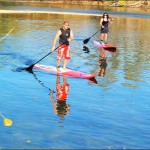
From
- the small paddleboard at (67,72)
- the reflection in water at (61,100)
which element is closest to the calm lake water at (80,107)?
the reflection in water at (61,100)

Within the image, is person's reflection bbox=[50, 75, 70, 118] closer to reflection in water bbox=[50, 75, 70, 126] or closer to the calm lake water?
reflection in water bbox=[50, 75, 70, 126]

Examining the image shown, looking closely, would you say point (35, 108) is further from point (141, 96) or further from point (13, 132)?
point (141, 96)

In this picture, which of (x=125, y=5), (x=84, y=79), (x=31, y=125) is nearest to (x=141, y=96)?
(x=84, y=79)

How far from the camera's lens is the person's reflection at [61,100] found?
11.5 m

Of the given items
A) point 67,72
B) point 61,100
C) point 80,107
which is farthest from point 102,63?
point 80,107

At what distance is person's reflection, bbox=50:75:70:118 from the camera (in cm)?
1152

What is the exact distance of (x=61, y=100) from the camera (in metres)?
12.8

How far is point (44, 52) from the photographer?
2275 centimetres

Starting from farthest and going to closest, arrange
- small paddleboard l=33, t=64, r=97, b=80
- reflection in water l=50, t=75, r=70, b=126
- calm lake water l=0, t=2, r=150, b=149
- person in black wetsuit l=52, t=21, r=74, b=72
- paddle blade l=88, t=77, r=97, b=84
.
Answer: person in black wetsuit l=52, t=21, r=74, b=72, small paddleboard l=33, t=64, r=97, b=80, paddle blade l=88, t=77, r=97, b=84, reflection in water l=50, t=75, r=70, b=126, calm lake water l=0, t=2, r=150, b=149

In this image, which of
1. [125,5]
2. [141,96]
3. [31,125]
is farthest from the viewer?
[125,5]

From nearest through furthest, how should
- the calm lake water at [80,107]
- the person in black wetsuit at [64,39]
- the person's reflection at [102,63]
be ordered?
the calm lake water at [80,107]
the person in black wetsuit at [64,39]
the person's reflection at [102,63]

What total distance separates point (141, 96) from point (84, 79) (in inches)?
113

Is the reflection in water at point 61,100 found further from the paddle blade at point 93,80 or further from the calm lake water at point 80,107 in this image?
the paddle blade at point 93,80

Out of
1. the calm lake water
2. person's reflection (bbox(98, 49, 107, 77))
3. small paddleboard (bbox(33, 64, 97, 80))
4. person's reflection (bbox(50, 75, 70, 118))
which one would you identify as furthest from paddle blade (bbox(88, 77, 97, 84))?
person's reflection (bbox(98, 49, 107, 77))
